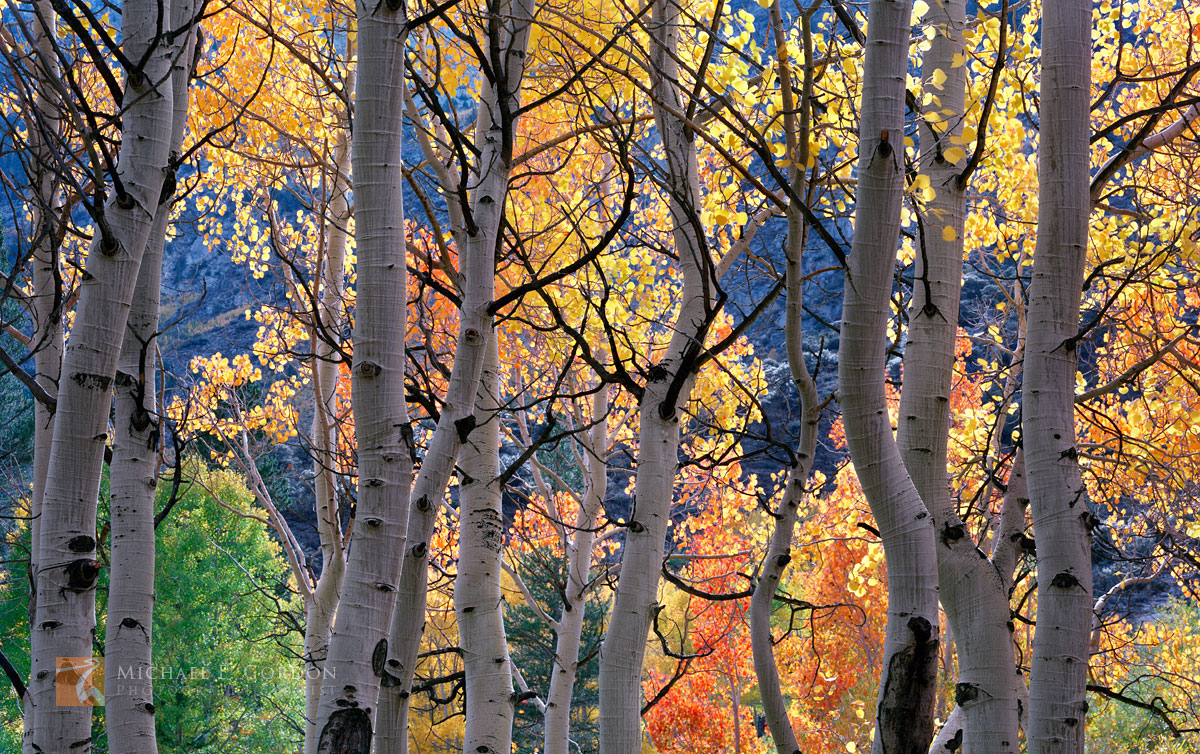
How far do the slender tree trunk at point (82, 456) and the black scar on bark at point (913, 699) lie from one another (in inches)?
84.4

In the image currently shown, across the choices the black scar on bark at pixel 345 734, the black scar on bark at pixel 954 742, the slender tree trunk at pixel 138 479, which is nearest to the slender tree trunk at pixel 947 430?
the black scar on bark at pixel 954 742

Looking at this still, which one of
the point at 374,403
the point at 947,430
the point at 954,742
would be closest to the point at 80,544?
the point at 374,403

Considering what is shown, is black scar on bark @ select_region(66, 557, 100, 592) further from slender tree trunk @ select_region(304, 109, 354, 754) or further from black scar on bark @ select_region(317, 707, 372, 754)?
slender tree trunk @ select_region(304, 109, 354, 754)

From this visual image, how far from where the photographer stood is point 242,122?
580cm

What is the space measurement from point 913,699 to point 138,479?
2.41 m

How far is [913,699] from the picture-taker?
205cm

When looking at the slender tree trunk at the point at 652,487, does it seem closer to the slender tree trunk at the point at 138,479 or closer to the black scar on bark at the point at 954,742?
the black scar on bark at the point at 954,742

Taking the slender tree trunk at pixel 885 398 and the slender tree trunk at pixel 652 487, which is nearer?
the slender tree trunk at pixel 885 398

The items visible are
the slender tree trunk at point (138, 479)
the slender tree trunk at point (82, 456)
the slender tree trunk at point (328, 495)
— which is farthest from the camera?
the slender tree trunk at point (328, 495)

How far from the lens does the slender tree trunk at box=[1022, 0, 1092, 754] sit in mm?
2398

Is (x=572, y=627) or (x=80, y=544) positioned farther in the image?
(x=572, y=627)

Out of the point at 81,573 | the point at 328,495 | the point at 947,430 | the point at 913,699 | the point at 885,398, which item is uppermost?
the point at 328,495

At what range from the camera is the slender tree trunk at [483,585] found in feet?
11.8

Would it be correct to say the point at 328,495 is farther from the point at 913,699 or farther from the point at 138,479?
the point at 913,699
